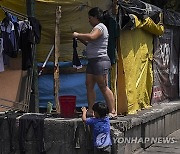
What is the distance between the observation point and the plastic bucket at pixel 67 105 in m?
6.63

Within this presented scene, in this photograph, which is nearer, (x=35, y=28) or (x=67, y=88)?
(x=35, y=28)

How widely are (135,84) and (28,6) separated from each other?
2.70 m

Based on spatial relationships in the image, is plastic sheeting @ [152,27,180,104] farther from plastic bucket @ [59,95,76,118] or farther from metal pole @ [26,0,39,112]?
plastic bucket @ [59,95,76,118]

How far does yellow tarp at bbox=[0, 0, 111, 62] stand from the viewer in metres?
7.72

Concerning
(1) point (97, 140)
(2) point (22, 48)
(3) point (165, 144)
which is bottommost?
(3) point (165, 144)

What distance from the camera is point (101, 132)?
5891mm

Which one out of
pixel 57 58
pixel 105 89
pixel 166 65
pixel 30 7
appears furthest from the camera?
pixel 166 65

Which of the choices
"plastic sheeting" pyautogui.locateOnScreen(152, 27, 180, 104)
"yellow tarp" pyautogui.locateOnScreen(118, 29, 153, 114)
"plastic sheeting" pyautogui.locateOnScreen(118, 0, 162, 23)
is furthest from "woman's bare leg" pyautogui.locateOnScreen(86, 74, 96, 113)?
"plastic sheeting" pyautogui.locateOnScreen(152, 27, 180, 104)

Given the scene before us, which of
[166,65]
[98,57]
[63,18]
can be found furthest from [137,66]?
[166,65]

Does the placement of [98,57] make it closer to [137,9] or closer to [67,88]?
[67,88]

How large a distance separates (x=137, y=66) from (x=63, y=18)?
1.89m

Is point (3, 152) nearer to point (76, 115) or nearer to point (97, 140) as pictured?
point (76, 115)

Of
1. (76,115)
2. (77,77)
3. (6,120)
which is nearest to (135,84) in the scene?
(77,77)

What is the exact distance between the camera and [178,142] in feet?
27.3
